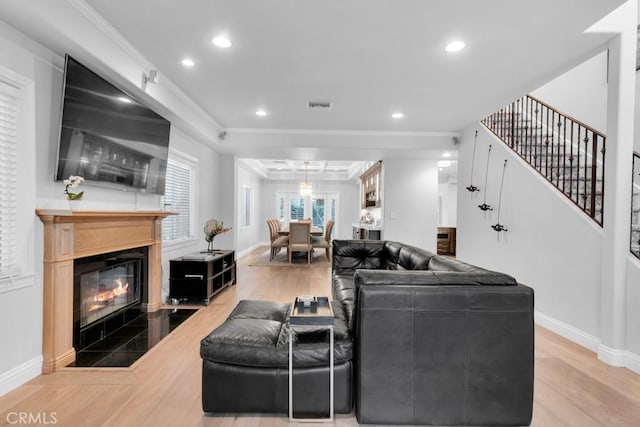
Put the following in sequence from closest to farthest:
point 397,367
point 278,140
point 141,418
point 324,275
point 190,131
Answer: point 397,367 → point 141,418 → point 190,131 → point 278,140 → point 324,275

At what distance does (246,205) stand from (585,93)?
799 centimetres

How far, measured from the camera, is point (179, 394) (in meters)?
2.11

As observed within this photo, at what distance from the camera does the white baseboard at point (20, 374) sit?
6.79 ft

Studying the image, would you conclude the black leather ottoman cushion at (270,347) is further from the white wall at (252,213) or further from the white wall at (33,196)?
the white wall at (252,213)

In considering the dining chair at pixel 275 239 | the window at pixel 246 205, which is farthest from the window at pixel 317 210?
the dining chair at pixel 275 239

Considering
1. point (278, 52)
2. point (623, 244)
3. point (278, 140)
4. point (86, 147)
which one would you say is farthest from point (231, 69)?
point (623, 244)

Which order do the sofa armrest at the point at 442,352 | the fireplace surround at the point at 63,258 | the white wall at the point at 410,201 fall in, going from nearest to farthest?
the sofa armrest at the point at 442,352 → the fireplace surround at the point at 63,258 → the white wall at the point at 410,201

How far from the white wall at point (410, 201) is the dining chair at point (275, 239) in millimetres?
2533

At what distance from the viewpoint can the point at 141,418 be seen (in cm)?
185

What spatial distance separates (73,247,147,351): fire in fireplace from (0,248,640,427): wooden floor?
50 cm

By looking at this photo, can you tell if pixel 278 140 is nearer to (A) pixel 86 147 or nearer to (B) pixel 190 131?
(B) pixel 190 131

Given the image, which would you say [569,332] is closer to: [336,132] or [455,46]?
[455,46]

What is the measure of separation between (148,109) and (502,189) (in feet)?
14.0

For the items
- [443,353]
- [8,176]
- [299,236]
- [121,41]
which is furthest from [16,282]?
[299,236]
